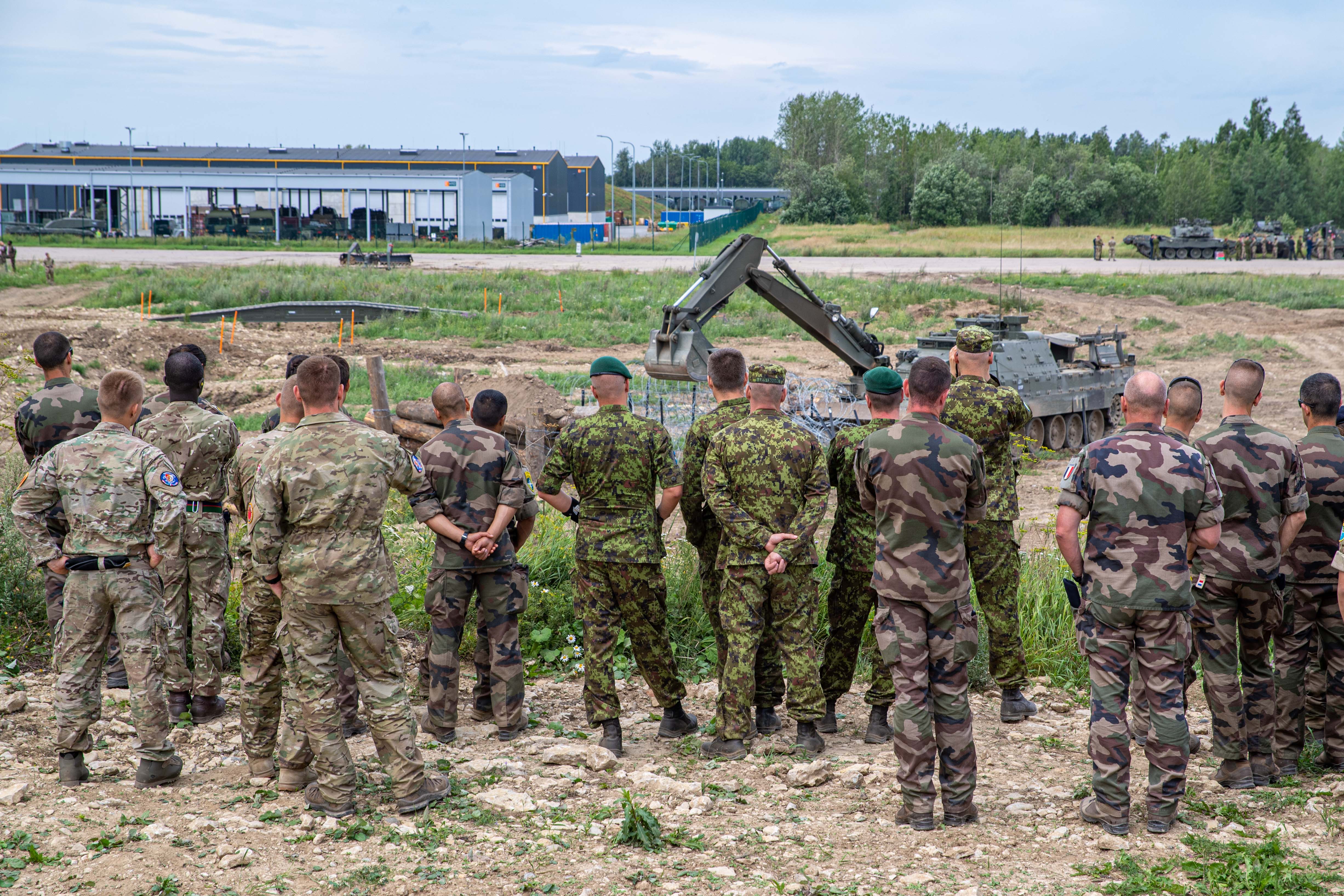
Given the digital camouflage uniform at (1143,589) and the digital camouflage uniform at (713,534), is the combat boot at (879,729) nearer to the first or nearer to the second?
the digital camouflage uniform at (713,534)

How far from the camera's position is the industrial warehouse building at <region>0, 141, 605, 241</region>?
57.4 metres

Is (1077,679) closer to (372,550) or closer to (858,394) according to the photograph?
(372,550)

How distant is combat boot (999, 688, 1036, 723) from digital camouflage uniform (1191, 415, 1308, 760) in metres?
1.24

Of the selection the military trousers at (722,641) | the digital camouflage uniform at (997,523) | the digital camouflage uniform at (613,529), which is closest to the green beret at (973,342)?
the digital camouflage uniform at (997,523)

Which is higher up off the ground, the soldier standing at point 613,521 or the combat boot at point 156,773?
the soldier standing at point 613,521

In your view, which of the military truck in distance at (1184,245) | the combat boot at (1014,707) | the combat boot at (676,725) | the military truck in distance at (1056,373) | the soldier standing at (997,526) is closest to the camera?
→ the combat boot at (676,725)

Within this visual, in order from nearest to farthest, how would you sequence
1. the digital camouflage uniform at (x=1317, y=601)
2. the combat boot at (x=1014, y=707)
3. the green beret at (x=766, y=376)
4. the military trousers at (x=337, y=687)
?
the military trousers at (x=337, y=687)
the digital camouflage uniform at (x=1317, y=601)
the green beret at (x=766, y=376)
the combat boot at (x=1014, y=707)

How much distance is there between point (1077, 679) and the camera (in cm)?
752

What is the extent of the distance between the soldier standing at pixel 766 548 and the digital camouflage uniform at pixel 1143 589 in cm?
137

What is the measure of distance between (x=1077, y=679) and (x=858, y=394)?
907 centimetres

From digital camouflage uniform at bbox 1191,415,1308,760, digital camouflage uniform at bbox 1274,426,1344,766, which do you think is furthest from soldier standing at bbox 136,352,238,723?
digital camouflage uniform at bbox 1274,426,1344,766

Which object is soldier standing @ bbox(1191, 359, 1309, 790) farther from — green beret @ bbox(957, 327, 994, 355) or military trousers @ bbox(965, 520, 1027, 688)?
green beret @ bbox(957, 327, 994, 355)

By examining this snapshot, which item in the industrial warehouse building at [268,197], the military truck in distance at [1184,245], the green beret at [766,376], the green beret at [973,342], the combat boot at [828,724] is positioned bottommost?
the combat boot at [828,724]

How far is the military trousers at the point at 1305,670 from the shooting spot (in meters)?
5.75
